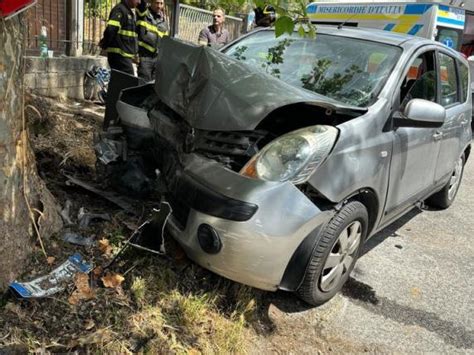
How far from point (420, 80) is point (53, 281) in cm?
296

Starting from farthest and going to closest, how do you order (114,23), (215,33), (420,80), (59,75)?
(215,33) < (59,75) < (114,23) < (420,80)

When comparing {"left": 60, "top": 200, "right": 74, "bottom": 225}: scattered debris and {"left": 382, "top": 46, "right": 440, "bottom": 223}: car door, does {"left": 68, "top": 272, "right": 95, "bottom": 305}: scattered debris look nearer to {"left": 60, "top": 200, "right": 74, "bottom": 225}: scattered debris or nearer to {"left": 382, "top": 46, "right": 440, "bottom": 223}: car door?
{"left": 60, "top": 200, "right": 74, "bottom": 225}: scattered debris

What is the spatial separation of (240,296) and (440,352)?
48.4 inches

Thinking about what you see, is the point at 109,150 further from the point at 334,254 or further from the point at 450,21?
the point at 450,21

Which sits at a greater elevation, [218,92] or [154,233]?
[218,92]

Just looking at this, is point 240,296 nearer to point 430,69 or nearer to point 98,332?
point 98,332

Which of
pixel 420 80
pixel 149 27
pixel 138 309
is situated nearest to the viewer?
pixel 138 309

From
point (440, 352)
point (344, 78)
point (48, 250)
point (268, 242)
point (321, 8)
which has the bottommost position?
point (440, 352)

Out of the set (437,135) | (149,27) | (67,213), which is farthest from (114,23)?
(437,135)

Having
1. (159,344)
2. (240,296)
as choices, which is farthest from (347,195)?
(159,344)

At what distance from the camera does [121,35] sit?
6.64m

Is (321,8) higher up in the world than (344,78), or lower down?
higher up

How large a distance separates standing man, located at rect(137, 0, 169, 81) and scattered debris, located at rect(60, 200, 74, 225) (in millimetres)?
3775

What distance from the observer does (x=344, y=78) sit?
3461mm
